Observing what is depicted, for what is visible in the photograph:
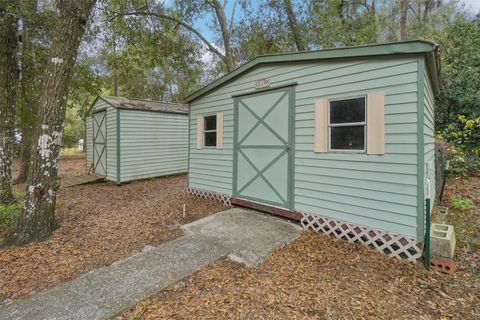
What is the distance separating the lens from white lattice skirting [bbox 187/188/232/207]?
20.0 feet

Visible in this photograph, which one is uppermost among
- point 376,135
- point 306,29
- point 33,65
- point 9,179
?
point 306,29

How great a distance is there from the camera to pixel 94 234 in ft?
14.2

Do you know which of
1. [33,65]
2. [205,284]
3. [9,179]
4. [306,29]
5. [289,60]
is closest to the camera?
[205,284]

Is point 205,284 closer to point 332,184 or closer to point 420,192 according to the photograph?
point 332,184

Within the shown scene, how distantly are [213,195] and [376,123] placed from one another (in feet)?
13.5

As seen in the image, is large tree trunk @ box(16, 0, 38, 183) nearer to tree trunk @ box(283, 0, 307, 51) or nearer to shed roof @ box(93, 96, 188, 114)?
shed roof @ box(93, 96, 188, 114)

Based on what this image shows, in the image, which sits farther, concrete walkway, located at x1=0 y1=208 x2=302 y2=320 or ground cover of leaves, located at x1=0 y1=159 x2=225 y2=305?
ground cover of leaves, located at x1=0 y1=159 x2=225 y2=305

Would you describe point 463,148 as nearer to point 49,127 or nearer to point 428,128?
point 428,128

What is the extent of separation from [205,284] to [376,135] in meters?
3.00

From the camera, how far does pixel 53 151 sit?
3.97 m

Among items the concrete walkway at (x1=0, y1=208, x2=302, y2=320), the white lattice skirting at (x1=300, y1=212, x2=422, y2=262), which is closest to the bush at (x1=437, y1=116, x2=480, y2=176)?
the white lattice skirting at (x1=300, y1=212, x2=422, y2=262)

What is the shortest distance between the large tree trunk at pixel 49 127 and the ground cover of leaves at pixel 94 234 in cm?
36

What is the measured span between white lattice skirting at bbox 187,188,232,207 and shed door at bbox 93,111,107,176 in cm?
476

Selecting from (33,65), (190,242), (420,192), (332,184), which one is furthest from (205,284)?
(33,65)
